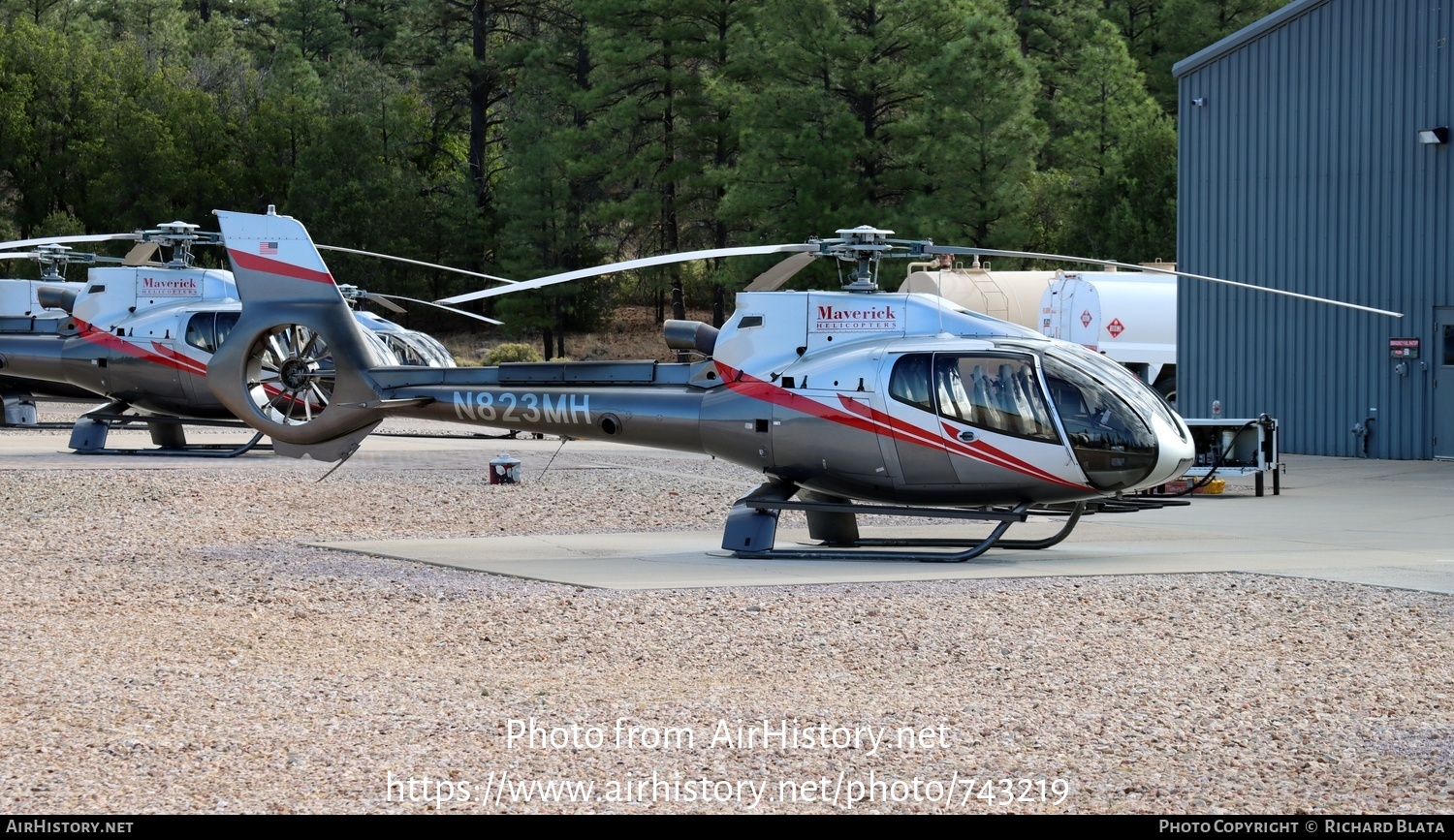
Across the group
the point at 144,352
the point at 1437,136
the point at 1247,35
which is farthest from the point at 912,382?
the point at 1247,35

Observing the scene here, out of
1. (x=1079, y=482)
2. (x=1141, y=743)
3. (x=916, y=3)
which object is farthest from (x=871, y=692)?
(x=916, y=3)

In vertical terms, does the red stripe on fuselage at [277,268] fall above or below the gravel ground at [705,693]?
above

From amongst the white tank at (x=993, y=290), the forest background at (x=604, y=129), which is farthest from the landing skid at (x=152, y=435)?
the forest background at (x=604, y=129)

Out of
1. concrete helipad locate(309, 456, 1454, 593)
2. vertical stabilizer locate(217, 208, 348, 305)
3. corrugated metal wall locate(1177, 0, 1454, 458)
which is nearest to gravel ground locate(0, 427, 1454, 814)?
concrete helipad locate(309, 456, 1454, 593)

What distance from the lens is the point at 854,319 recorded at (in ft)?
39.4

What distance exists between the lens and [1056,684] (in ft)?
23.8

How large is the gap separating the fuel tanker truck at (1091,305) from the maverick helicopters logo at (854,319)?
1337 cm

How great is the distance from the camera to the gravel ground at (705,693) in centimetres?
550

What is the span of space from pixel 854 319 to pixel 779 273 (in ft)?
2.29

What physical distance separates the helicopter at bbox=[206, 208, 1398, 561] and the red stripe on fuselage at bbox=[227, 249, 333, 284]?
13 millimetres

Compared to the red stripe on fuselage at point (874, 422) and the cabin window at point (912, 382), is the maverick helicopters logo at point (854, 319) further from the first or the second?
the red stripe on fuselage at point (874, 422)

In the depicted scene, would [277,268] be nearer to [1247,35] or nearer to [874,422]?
[874,422]

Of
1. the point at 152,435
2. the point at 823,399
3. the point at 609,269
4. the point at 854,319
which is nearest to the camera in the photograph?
the point at 609,269

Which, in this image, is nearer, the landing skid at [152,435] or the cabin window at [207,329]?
the cabin window at [207,329]
